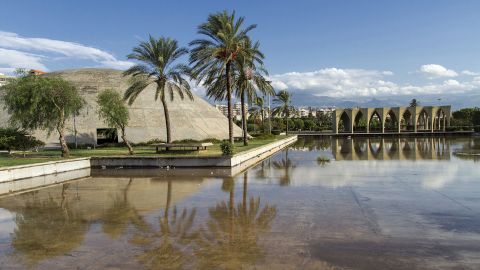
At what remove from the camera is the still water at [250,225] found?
23.2ft

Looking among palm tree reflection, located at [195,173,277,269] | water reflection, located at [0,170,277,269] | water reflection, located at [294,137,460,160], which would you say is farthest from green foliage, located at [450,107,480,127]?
palm tree reflection, located at [195,173,277,269]

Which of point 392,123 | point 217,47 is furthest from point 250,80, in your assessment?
point 392,123

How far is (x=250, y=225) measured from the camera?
31.0 ft

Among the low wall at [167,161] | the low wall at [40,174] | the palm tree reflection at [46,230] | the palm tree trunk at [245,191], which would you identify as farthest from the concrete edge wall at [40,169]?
the palm tree trunk at [245,191]

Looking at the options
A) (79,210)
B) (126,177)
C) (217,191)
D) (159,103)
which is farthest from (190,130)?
(79,210)

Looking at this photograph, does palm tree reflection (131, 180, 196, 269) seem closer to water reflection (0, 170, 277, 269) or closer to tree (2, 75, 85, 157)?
water reflection (0, 170, 277, 269)

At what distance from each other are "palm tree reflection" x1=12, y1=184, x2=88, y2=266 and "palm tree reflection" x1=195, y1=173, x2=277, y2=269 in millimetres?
2578

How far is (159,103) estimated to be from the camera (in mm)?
44719

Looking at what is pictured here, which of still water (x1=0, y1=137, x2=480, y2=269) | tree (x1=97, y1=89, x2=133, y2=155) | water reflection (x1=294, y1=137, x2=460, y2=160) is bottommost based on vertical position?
water reflection (x1=294, y1=137, x2=460, y2=160)

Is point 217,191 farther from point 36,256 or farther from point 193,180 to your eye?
point 36,256

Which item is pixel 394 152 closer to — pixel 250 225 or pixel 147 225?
pixel 250 225

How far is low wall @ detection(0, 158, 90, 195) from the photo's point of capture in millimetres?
17359

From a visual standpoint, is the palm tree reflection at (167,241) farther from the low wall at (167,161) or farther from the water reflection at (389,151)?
the water reflection at (389,151)

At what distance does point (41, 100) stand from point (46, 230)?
18.4 metres
